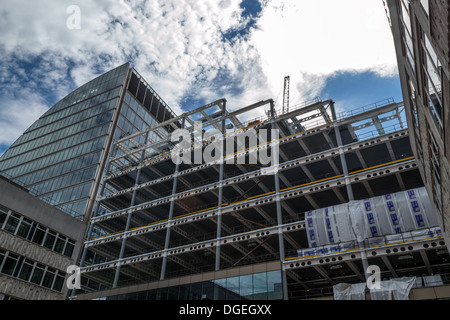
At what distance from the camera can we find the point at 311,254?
31.0 m

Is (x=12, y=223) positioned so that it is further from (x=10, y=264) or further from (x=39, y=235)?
(x=10, y=264)

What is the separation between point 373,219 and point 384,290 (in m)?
6.21

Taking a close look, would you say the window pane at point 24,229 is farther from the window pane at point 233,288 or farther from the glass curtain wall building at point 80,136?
the glass curtain wall building at point 80,136

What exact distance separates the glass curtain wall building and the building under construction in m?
6.16

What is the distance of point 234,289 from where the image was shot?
3136cm

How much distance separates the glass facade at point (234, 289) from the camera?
30.1 metres

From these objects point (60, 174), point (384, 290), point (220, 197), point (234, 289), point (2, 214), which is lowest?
point (384, 290)

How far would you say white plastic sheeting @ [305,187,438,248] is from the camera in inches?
1118

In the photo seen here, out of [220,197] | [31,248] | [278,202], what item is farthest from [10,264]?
[278,202]

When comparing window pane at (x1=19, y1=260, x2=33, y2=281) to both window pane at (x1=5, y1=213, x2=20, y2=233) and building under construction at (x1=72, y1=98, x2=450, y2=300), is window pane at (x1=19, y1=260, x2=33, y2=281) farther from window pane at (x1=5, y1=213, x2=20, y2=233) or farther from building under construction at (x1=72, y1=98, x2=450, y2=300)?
building under construction at (x1=72, y1=98, x2=450, y2=300)

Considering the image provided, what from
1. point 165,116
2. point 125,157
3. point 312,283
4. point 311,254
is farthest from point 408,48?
point 165,116

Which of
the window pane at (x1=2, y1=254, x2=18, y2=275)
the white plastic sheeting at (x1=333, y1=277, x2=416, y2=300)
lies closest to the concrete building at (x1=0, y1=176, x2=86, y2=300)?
the window pane at (x1=2, y1=254, x2=18, y2=275)
